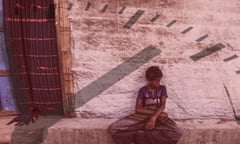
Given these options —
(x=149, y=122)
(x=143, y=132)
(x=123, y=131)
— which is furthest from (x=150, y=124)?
(x=123, y=131)

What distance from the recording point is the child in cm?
326

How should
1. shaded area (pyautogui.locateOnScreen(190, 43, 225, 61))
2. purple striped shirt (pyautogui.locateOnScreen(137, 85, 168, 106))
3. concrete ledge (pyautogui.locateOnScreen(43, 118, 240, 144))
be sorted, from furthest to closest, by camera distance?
shaded area (pyautogui.locateOnScreen(190, 43, 225, 61)), concrete ledge (pyautogui.locateOnScreen(43, 118, 240, 144)), purple striped shirt (pyautogui.locateOnScreen(137, 85, 168, 106))

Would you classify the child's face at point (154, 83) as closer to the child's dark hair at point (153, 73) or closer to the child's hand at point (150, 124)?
the child's dark hair at point (153, 73)

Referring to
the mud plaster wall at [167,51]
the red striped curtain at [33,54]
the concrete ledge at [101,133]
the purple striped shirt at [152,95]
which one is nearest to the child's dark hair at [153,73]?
the purple striped shirt at [152,95]

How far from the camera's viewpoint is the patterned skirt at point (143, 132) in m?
3.26

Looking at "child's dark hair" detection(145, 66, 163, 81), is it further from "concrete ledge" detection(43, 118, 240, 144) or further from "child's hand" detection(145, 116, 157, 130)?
"concrete ledge" detection(43, 118, 240, 144)

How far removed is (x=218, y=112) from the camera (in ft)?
12.2

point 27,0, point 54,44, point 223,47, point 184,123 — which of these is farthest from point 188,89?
point 27,0

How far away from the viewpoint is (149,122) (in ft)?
10.6

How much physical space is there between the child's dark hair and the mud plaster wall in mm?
249

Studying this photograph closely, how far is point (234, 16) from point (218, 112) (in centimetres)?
123

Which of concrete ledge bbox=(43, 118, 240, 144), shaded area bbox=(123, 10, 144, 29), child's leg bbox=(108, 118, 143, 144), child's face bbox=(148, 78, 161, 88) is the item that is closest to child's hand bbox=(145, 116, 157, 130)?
child's leg bbox=(108, 118, 143, 144)

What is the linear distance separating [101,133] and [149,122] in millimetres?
621

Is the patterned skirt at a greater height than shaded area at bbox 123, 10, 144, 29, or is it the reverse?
shaded area at bbox 123, 10, 144, 29
